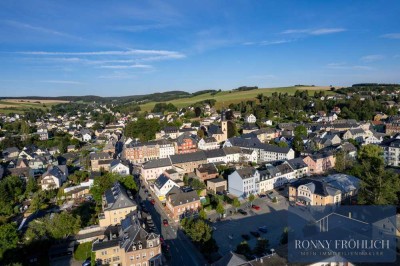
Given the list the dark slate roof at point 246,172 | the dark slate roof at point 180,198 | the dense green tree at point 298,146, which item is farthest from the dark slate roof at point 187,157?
the dense green tree at point 298,146

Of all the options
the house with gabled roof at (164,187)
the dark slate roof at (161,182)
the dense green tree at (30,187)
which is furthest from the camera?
the dense green tree at (30,187)

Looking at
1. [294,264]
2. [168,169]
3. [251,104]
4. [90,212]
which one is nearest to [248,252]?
[294,264]

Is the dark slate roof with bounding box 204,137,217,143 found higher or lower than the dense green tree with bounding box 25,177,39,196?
higher

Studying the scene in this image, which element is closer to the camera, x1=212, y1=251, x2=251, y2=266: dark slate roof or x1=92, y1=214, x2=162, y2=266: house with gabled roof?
x1=212, y1=251, x2=251, y2=266: dark slate roof

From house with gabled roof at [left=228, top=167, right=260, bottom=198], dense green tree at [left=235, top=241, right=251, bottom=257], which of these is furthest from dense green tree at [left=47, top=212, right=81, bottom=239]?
house with gabled roof at [left=228, top=167, right=260, bottom=198]

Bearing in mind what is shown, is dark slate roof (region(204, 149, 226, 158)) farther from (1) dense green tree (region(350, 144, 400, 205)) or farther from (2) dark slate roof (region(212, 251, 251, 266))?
(2) dark slate roof (region(212, 251, 251, 266))

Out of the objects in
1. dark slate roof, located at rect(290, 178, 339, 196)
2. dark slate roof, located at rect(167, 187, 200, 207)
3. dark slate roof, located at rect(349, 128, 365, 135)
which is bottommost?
dark slate roof, located at rect(167, 187, 200, 207)

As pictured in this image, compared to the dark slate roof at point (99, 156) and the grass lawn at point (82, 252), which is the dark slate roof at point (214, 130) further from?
the grass lawn at point (82, 252)

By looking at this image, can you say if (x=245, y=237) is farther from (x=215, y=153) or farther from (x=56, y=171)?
(x=56, y=171)
